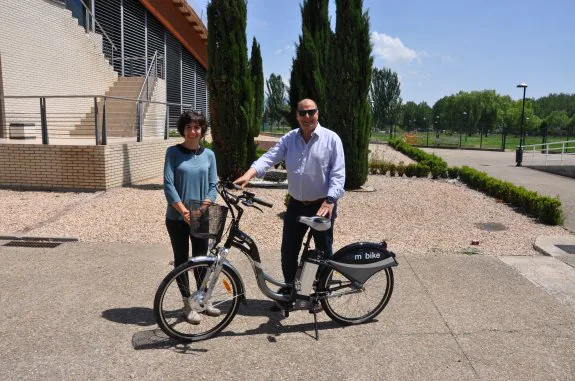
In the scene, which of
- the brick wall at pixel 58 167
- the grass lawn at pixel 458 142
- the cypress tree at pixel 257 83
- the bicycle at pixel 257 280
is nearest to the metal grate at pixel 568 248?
the bicycle at pixel 257 280

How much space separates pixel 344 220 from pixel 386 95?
53.7m

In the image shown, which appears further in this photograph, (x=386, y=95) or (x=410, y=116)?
(x=410, y=116)

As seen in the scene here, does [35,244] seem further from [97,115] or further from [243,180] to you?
[243,180]

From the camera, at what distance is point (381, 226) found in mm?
7793

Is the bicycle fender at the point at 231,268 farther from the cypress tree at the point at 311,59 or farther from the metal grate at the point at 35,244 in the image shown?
the cypress tree at the point at 311,59

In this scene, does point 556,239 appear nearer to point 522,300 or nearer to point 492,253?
point 492,253

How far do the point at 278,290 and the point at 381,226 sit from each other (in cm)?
414

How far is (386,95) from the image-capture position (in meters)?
59.2

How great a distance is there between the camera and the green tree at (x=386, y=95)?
58125 mm

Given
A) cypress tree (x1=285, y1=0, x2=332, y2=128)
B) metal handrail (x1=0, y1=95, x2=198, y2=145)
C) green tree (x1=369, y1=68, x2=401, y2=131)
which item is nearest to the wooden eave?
cypress tree (x1=285, y1=0, x2=332, y2=128)

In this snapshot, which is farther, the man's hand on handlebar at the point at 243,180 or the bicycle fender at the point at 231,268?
the man's hand on handlebar at the point at 243,180

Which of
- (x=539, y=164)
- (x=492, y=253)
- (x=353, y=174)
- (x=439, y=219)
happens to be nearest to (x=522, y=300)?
(x=492, y=253)

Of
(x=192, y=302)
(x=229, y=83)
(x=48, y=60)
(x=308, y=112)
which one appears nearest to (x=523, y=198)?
(x=229, y=83)

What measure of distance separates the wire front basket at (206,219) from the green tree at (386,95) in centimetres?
5567
